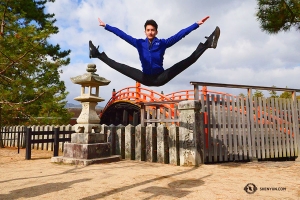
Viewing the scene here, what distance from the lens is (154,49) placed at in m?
3.56

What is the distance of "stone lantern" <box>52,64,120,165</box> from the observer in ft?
21.4

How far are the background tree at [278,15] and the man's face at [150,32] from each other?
7.40m

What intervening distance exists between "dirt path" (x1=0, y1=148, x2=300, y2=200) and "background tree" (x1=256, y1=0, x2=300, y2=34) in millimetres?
5770

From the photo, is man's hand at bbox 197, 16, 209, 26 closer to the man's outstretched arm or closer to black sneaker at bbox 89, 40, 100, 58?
the man's outstretched arm

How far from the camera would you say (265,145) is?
7.50 meters

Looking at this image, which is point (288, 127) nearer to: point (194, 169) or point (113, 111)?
point (194, 169)

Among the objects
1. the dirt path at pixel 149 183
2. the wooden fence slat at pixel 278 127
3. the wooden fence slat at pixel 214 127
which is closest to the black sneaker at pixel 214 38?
the dirt path at pixel 149 183

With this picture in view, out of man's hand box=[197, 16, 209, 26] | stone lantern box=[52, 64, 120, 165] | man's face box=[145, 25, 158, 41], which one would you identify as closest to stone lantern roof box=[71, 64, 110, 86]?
stone lantern box=[52, 64, 120, 165]

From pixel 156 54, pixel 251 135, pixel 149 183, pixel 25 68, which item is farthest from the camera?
pixel 25 68

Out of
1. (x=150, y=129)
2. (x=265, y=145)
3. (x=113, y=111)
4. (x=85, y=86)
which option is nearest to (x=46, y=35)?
(x=85, y=86)

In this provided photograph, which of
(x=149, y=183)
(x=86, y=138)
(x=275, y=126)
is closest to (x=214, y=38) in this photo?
(x=149, y=183)

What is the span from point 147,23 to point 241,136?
16.0ft

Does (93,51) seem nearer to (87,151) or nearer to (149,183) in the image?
(149,183)

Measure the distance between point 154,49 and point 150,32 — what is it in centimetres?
27
